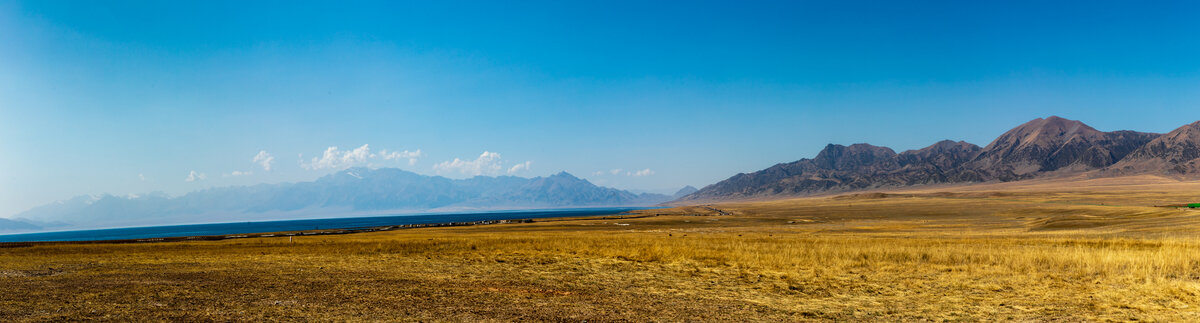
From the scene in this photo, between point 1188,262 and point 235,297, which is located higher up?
point 235,297

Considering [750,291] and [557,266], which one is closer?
[750,291]

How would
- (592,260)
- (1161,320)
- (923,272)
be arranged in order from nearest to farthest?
(1161,320) → (923,272) → (592,260)

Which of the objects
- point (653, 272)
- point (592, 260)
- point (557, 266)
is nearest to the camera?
point (653, 272)

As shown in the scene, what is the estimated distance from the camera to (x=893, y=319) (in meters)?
12.3

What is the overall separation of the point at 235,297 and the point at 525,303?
279 inches

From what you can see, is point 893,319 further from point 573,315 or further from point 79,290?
point 79,290

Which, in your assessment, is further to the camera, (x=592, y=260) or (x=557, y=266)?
(x=592, y=260)

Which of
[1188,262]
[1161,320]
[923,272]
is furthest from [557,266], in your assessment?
[1188,262]

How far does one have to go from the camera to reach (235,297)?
14.4 meters

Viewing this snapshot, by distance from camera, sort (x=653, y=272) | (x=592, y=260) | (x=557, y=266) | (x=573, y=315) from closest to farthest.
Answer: (x=573, y=315) → (x=653, y=272) → (x=557, y=266) → (x=592, y=260)

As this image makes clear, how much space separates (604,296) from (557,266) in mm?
7388

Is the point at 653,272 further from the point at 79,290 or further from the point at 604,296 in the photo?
the point at 79,290

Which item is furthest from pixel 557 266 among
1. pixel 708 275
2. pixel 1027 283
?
pixel 1027 283

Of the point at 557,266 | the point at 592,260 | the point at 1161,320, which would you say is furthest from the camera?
the point at 592,260
